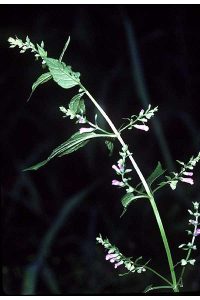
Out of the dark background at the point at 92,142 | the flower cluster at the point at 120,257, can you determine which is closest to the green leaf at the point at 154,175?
the flower cluster at the point at 120,257

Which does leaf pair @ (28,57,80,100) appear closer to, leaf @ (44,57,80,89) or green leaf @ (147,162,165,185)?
leaf @ (44,57,80,89)

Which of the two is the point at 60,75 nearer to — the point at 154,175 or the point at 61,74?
the point at 61,74

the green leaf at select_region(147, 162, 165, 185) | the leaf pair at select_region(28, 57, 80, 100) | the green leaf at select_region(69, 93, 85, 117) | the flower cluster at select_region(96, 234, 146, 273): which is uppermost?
the leaf pair at select_region(28, 57, 80, 100)

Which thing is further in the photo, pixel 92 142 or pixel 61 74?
pixel 92 142

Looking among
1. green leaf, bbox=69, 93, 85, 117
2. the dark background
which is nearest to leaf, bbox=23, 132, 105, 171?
green leaf, bbox=69, 93, 85, 117

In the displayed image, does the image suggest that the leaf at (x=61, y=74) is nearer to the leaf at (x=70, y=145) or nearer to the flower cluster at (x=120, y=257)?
the leaf at (x=70, y=145)

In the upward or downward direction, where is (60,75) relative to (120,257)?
upward

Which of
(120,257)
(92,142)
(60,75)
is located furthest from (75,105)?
(92,142)

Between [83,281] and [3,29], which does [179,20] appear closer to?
[3,29]
